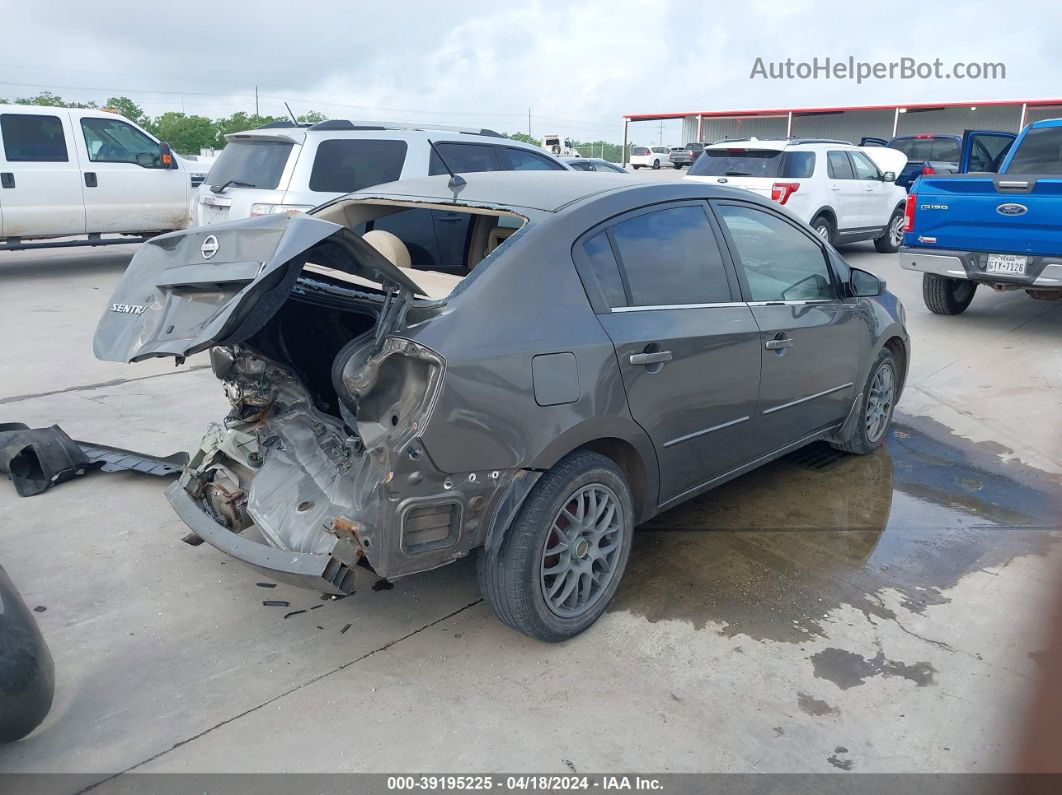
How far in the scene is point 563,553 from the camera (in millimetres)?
3270

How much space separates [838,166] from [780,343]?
9.52m

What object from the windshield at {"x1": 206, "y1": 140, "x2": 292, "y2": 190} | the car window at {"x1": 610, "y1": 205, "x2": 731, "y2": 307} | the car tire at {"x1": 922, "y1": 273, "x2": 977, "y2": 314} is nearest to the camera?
the car window at {"x1": 610, "y1": 205, "x2": 731, "y2": 307}

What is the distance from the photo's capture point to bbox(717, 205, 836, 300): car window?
4090 mm

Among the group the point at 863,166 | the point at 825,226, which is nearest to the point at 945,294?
the point at 825,226

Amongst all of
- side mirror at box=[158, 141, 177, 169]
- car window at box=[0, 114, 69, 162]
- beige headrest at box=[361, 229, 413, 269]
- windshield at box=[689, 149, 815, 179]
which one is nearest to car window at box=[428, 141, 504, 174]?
beige headrest at box=[361, 229, 413, 269]

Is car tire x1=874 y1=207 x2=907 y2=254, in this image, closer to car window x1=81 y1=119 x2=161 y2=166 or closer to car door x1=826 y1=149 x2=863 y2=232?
car door x1=826 y1=149 x2=863 y2=232

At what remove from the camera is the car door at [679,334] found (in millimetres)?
3408

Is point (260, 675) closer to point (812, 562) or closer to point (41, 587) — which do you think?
point (41, 587)

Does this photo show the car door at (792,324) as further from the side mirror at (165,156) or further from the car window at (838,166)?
the side mirror at (165,156)

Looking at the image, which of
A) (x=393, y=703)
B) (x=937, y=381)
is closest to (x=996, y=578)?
(x=393, y=703)

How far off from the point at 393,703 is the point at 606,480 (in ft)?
3.73

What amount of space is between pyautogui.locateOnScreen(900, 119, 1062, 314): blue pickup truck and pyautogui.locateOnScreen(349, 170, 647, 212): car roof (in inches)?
216

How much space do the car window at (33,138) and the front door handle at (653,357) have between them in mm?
10704

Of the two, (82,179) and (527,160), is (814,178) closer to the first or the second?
(527,160)
